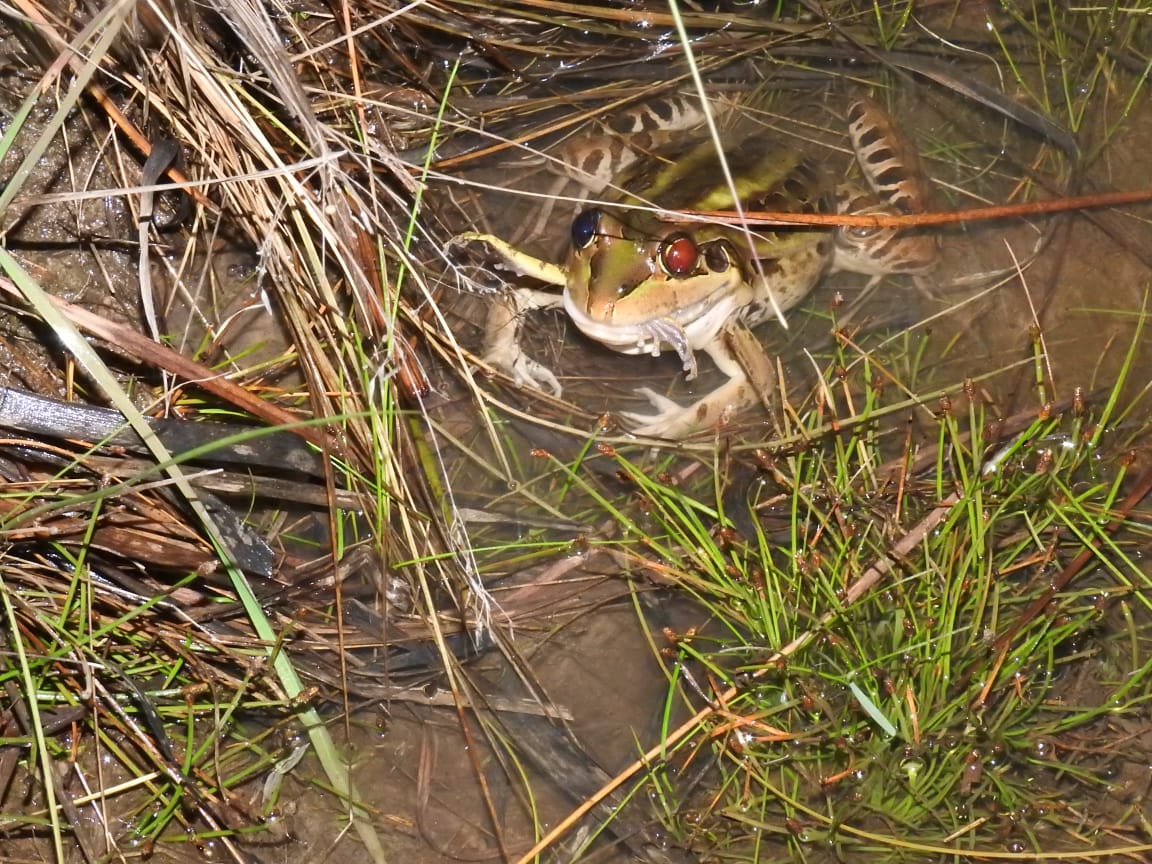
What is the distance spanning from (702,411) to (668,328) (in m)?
0.28

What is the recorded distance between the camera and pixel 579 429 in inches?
116

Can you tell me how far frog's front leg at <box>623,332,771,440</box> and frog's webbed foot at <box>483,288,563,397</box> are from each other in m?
0.29

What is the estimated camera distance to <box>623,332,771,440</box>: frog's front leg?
2.98 m

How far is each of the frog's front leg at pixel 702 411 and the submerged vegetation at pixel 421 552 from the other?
0.09 m

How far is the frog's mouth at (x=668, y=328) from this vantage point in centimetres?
288

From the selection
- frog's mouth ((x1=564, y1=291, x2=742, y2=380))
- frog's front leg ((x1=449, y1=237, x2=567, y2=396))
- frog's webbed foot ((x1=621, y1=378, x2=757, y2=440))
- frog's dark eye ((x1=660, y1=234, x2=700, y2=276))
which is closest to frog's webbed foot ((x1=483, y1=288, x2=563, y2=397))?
frog's front leg ((x1=449, y1=237, x2=567, y2=396))

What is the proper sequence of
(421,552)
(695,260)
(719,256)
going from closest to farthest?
(421,552) < (695,260) < (719,256)

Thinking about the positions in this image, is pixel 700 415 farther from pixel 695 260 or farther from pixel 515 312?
pixel 515 312

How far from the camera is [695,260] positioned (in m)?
2.90

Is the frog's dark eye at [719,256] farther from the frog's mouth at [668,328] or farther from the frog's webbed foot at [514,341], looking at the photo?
the frog's webbed foot at [514,341]

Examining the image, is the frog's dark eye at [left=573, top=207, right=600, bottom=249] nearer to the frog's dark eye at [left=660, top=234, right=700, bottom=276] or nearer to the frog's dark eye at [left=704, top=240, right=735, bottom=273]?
the frog's dark eye at [left=660, top=234, right=700, bottom=276]

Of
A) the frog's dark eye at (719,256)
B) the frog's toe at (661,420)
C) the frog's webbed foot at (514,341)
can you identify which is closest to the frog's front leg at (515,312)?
the frog's webbed foot at (514,341)

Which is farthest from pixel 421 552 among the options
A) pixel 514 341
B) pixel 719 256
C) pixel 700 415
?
pixel 719 256

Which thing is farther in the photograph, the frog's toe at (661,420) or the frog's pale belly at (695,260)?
the frog's toe at (661,420)
